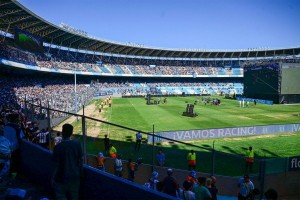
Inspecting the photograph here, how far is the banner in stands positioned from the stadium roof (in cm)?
2886

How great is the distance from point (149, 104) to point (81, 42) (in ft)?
97.4

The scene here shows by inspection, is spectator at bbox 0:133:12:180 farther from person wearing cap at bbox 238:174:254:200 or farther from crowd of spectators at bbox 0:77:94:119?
person wearing cap at bbox 238:174:254:200

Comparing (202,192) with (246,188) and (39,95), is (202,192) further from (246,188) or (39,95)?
(39,95)

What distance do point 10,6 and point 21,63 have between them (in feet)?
32.2

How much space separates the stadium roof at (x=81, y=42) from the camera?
4049 centimetres

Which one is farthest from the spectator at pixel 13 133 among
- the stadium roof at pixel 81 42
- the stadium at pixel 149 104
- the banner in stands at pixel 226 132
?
the stadium roof at pixel 81 42

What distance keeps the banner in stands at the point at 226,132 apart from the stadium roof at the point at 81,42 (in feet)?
94.7

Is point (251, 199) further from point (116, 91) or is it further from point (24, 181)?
point (116, 91)

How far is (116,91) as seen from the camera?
77.2 meters

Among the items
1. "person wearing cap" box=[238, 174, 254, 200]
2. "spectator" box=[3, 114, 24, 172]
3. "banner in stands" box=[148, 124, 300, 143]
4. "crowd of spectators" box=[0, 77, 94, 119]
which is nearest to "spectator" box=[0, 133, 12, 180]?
"spectator" box=[3, 114, 24, 172]

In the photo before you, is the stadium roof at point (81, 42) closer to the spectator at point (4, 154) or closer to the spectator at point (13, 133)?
the spectator at point (13, 133)

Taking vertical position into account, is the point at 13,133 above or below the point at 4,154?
above

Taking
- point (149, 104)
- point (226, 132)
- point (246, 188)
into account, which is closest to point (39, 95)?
point (149, 104)

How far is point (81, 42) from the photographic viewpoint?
68.2m
